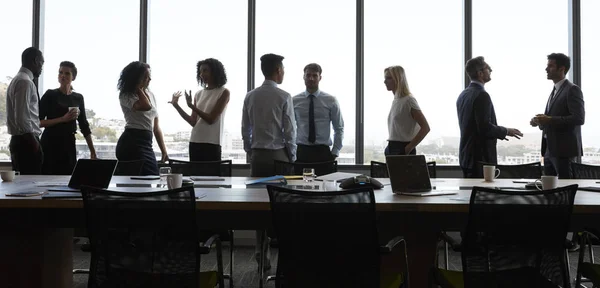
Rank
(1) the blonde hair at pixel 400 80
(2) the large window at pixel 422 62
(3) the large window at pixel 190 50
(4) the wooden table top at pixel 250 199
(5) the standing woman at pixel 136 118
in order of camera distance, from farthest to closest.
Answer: (3) the large window at pixel 190 50 < (2) the large window at pixel 422 62 < (1) the blonde hair at pixel 400 80 < (5) the standing woman at pixel 136 118 < (4) the wooden table top at pixel 250 199

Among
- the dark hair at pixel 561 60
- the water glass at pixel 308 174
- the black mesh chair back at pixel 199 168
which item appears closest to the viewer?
the water glass at pixel 308 174

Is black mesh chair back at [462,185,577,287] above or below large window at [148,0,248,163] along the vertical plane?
below

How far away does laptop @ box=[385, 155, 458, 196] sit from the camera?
8.73 ft

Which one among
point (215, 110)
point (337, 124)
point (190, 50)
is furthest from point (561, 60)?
point (190, 50)

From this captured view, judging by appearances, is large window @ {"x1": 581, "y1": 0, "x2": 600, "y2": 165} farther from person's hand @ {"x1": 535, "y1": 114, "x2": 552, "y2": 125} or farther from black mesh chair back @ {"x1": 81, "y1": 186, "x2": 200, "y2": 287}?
black mesh chair back @ {"x1": 81, "y1": 186, "x2": 200, "y2": 287}

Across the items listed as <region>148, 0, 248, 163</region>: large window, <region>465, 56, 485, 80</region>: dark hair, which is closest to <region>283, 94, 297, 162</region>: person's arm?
<region>465, 56, 485, 80</region>: dark hair

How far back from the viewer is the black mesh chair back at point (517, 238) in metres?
2.02

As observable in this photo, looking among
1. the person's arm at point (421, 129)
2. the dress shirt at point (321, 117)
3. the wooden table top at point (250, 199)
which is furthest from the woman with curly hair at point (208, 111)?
the person's arm at point (421, 129)

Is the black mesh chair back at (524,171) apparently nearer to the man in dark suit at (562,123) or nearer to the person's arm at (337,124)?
the man in dark suit at (562,123)

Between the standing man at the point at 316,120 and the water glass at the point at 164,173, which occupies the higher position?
the standing man at the point at 316,120

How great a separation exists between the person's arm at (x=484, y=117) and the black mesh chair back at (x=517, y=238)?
2510mm

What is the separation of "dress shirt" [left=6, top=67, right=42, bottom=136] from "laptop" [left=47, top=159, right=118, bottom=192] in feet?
6.47

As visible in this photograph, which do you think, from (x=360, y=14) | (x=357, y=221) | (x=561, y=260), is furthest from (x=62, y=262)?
(x=360, y=14)

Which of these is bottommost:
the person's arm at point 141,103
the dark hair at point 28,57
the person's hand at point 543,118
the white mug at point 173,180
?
the white mug at point 173,180
